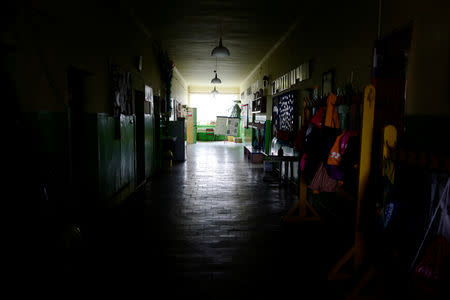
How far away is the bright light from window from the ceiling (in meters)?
7.95

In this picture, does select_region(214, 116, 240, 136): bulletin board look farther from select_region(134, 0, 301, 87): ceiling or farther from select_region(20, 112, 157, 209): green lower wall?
select_region(20, 112, 157, 209): green lower wall

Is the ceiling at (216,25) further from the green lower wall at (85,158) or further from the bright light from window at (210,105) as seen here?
the bright light from window at (210,105)

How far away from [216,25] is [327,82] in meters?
2.77

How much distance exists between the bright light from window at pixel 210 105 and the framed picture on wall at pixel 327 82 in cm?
1275

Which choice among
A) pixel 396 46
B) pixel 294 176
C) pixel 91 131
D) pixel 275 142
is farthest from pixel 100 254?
pixel 275 142

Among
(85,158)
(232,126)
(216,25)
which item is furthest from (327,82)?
(232,126)

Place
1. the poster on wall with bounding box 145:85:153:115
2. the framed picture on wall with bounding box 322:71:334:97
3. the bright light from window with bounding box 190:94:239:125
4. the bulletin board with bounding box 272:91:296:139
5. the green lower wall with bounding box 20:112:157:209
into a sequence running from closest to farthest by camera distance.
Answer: the green lower wall with bounding box 20:112:157:209 < the framed picture on wall with bounding box 322:71:334:97 < the bulletin board with bounding box 272:91:296:139 < the poster on wall with bounding box 145:85:153:115 < the bright light from window with bounding box 190:94:239:125

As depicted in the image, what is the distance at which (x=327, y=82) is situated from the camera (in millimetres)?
4211

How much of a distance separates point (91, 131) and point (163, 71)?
4964 mm

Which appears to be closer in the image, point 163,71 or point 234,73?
point 163,71

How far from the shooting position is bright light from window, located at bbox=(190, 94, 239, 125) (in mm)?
17531

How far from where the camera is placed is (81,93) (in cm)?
373

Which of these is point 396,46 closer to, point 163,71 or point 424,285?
point 424,285

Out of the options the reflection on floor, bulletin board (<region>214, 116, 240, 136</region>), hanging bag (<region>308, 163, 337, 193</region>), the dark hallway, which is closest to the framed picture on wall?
the dark hallway
